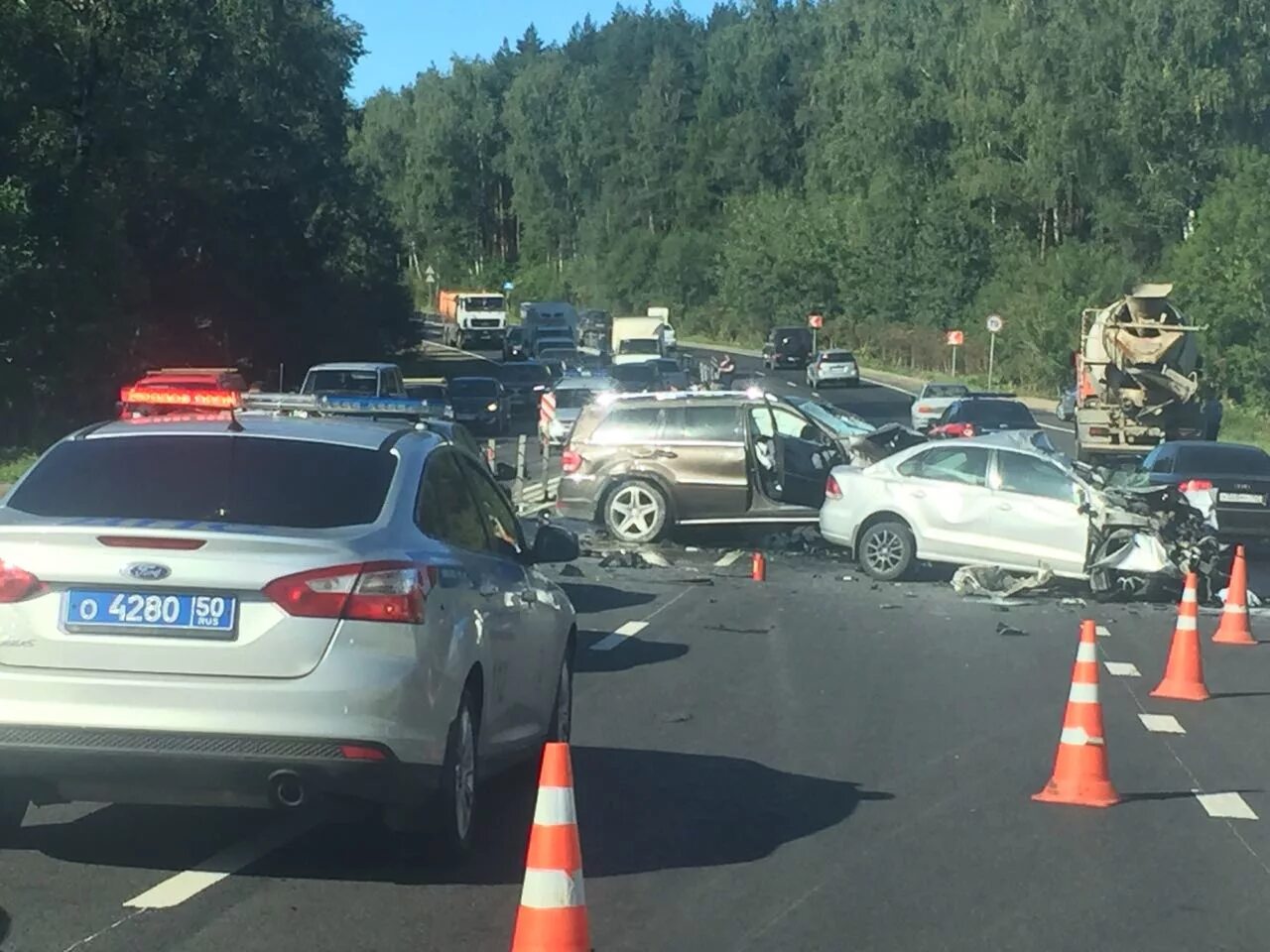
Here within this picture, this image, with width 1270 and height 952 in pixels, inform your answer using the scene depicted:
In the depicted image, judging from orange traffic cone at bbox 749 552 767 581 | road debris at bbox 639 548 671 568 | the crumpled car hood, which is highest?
the crumpled car hood

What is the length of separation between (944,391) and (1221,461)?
28321mm

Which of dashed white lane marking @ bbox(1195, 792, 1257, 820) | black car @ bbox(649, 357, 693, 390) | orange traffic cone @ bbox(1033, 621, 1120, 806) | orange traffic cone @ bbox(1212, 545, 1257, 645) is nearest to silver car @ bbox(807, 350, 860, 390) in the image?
black car @ bbox(649, 357, 693, 390)

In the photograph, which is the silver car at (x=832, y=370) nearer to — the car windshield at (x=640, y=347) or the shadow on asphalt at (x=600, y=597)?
the car windshield at (x=640, y=347)

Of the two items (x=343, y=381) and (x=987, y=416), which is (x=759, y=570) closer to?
(x=343, y=381)

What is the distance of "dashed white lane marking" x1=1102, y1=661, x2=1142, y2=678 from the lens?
13.5m

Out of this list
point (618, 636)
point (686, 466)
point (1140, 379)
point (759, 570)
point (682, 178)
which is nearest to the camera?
point (618, 636)

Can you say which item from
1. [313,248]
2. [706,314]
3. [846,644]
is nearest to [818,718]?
[846,644]

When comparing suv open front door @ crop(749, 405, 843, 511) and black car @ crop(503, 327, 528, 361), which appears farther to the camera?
black car @ crop(503, 327, 528, 361)

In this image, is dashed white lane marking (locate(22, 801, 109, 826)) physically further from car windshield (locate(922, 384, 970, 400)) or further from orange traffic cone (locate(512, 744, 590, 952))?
car windshield (locate(922, 384, 970, 400))

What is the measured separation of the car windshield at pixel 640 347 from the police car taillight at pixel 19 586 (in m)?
60.3

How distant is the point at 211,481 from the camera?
275 inches

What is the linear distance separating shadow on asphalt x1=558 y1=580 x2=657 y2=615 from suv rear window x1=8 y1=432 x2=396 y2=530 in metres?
9.28

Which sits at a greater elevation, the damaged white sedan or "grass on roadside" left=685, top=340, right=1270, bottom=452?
the damaged white sedan

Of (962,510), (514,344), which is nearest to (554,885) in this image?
(962,510)
